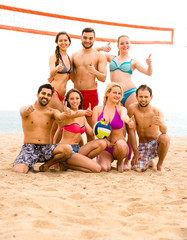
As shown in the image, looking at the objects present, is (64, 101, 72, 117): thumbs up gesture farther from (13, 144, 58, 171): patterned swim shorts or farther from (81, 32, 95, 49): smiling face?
(81, 32, 95, 49): smiling face

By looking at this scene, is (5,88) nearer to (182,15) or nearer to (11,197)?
(182,15)

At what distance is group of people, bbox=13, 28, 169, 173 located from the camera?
3521mm

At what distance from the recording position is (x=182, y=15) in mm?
12414

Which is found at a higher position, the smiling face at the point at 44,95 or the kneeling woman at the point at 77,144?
the smiling face at the point at 44,95

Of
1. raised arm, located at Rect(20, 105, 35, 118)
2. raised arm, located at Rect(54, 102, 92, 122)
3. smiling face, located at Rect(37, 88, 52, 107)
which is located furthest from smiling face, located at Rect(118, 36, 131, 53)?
raised arm, located at Rect(20, 105, 35, 118)

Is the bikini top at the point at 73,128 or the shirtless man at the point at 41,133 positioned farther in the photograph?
the bikini top at the point at 73,128

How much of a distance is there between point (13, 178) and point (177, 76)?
16.5 m

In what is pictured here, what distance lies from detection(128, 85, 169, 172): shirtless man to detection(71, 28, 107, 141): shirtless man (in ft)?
2.04

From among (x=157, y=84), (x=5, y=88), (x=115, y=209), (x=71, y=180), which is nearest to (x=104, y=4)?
(x=157, y=84)

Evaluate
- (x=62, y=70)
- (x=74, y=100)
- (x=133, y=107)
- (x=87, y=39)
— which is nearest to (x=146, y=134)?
(x=133, y=107)

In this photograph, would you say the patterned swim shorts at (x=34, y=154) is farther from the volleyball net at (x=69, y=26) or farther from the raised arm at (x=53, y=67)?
the volleyball net at (x=69, y=26)

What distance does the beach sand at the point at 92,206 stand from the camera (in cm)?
164

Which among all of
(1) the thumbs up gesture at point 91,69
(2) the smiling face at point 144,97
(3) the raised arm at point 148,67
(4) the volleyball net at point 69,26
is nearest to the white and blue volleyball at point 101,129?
(2) the smiling face at point 144,97

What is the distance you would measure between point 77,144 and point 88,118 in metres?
0.52
